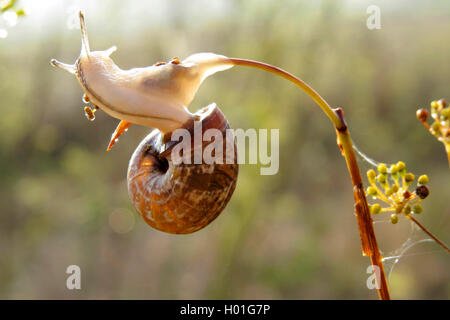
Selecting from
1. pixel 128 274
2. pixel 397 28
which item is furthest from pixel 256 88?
pixel 397 28

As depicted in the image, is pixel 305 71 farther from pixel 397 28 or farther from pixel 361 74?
pixel 397 28

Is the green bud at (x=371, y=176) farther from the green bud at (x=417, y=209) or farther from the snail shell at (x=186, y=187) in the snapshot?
the snail shell at (x=186, y=187)

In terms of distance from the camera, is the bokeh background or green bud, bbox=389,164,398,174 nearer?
green bud, bbox=389,164,398,174

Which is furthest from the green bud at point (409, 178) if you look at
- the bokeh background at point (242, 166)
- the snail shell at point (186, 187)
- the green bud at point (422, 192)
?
the bokeh background at point (242, 166)

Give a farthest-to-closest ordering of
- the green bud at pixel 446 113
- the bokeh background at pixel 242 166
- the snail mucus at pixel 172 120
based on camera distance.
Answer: the bokeh background at pixel 242 166 < the snail mucus at pixel 172 120 < the green bud at pixel 446 113

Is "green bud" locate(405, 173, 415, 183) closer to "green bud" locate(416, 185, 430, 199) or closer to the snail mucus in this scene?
"green bud" locate(416, 185, 430, 199)

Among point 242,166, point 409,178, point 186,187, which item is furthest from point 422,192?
point 242,166

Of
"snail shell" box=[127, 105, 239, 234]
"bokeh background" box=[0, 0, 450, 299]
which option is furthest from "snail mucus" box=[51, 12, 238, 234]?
"bokeh background" box=[0, 0, 450, 299]
